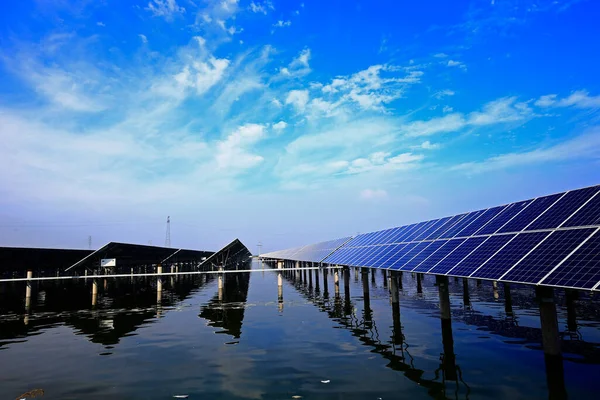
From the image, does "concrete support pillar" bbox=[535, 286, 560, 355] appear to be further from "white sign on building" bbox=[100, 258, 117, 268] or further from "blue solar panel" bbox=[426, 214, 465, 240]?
"white sign on building" bbox=[100, 258, 117, 268]

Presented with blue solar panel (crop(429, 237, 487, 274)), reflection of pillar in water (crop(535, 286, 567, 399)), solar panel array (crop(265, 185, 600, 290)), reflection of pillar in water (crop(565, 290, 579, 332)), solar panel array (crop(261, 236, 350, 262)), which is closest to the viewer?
solar panel array (crop(265, 185, 600, 290))

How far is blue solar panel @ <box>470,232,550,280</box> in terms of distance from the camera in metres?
16.9

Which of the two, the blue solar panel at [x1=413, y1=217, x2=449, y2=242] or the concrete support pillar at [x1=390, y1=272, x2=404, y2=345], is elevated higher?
the blue solar panel at [x1=413, y1=217, x2=449, y2=242]

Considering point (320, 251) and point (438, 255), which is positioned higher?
point (320, 251)

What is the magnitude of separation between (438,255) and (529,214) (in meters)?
6.18

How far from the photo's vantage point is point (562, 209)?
19.7 m

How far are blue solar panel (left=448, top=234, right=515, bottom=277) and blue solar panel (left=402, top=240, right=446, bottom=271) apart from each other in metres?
4.65

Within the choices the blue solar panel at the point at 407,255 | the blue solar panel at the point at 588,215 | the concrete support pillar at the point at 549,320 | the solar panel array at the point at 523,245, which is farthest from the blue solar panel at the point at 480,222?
the concrete support pillar at the point at 549,320

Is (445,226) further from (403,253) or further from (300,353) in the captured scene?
(300,353)

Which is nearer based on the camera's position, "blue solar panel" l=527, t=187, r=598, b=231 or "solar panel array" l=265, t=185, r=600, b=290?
"solar panel array" l=265, t=185, r=600, b=290

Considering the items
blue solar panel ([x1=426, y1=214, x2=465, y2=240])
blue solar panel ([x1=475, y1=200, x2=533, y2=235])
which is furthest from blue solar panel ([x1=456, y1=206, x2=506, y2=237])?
blue solar panel ([x1=426, y1=214, x2=465, y2=240])

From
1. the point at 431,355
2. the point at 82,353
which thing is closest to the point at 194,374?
the point at 82,353

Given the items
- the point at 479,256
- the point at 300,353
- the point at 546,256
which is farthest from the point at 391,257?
the point at 546,256

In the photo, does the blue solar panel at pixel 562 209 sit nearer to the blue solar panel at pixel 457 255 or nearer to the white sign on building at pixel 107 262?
the blue solar panel at pixel 457 255
